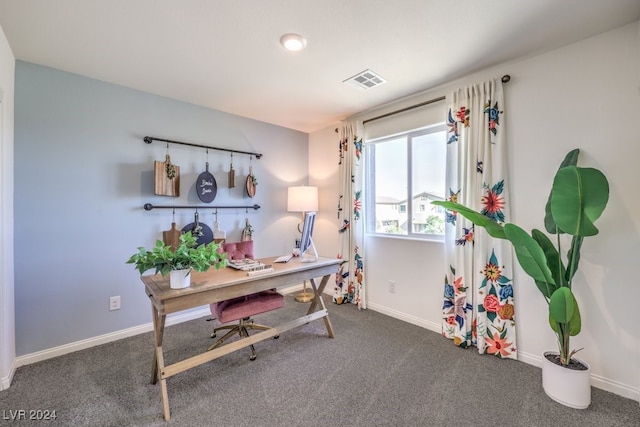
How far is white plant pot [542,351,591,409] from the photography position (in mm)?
1714

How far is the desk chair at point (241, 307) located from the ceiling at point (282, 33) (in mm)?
1655

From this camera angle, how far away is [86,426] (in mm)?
1591

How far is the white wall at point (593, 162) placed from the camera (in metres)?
1.81

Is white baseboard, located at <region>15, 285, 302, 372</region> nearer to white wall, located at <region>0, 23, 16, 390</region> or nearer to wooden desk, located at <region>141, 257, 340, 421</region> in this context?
white wall, located at <region>0, 23, 16, 390</region>

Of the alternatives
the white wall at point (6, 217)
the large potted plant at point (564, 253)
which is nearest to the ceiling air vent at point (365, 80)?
the large potted plant at point (564, 253)

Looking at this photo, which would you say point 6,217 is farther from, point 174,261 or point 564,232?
point 564,232

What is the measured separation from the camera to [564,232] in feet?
5.44

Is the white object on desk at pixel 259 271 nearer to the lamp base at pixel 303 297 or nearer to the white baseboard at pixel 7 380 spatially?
the lamp base at pixel 303 297

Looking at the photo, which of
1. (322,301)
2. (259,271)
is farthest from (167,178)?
(322,301)

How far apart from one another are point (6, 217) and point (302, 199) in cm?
262

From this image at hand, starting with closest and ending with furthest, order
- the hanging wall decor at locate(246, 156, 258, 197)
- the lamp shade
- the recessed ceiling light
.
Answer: the recessed ceiling light
the hanging wall decor at locate(246, 156, 258, 197)
the lamp shade

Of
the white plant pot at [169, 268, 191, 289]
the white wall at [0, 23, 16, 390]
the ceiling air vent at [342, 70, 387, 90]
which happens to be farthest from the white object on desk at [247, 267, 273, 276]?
the ceiling air vent at [342, 70, 387, 90]

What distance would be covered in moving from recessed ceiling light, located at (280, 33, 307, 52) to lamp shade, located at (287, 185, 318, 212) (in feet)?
6.06

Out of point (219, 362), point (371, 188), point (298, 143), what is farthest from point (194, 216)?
point (371, 188)
